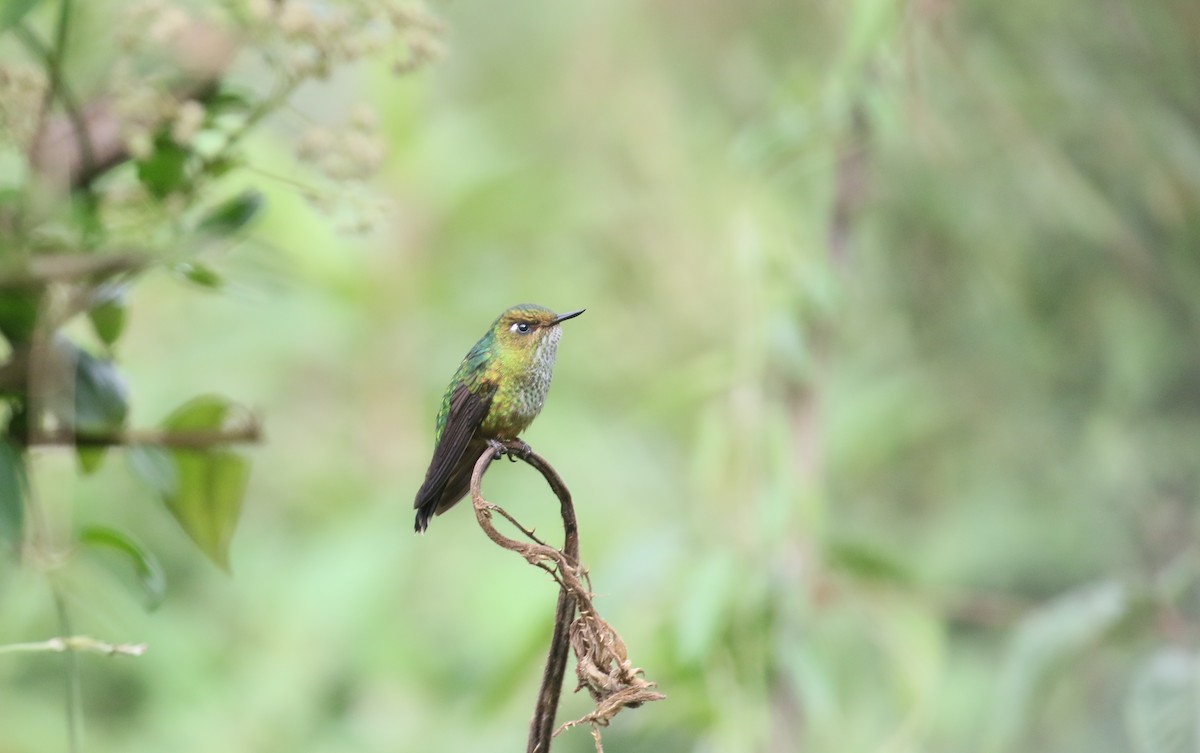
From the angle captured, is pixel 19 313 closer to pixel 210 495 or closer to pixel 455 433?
pixel 210 495

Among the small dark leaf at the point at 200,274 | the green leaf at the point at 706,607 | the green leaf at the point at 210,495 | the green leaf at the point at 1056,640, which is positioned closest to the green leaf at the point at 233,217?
the small dark leaf at the point at 200,274

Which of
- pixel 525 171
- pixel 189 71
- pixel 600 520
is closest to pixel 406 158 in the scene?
pixel 525 171

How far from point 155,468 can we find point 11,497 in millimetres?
129

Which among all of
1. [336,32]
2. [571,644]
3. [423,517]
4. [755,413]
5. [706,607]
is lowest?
[571,644]

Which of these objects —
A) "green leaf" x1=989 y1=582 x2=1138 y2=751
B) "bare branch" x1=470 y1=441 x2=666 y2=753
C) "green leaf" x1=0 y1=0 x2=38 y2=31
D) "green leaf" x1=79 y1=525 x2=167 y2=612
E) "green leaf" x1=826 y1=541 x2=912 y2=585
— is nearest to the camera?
"bare branch" x1=470 y1=441 x2=666 y2=753

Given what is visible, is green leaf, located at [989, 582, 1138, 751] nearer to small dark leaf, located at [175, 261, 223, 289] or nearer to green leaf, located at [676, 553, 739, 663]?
green leaf, located at [676, 553, 739, 663]

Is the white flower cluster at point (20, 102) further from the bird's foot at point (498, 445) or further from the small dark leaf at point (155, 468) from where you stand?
the bird's foot at point (498, 445)

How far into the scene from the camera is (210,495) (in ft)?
2.98

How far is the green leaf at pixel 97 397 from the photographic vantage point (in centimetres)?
86

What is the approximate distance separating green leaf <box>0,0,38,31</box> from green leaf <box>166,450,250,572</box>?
322 millimetres

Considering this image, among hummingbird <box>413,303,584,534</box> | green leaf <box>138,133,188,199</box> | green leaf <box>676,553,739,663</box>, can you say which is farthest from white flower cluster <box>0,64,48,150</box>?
green leaf <box>676,553,739,663</box>

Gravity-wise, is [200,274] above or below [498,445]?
above

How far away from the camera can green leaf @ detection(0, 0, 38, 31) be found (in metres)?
0.69

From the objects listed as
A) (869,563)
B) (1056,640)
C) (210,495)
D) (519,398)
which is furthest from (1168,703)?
(210,495)
